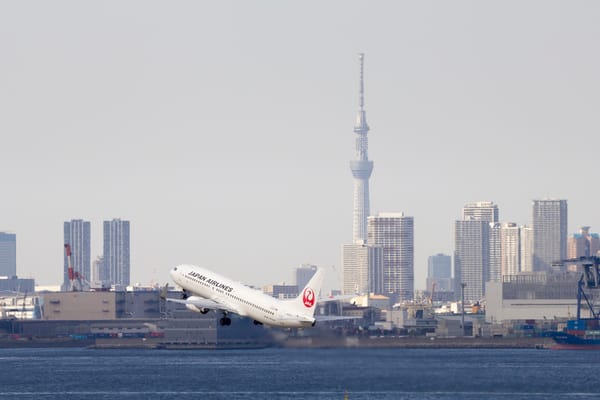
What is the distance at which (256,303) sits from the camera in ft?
638

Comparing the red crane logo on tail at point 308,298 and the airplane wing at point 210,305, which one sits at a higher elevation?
the red crane logo on tail at point 308,298

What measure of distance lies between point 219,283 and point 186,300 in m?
4.52

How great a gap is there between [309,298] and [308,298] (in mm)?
119

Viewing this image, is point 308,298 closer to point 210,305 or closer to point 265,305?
point 265,305

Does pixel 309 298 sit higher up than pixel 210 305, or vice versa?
pixel 309 298

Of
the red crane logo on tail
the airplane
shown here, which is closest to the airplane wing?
the airplane

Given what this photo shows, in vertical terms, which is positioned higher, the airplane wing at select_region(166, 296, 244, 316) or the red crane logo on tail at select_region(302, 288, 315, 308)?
the red crane logo on tail at select_region(302, 288, 315, 308)

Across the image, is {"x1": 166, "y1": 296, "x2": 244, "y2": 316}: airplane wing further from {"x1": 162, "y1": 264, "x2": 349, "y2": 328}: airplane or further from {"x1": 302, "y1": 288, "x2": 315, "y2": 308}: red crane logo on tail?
A: {"x1": 302, "y1": 288, "x2": 315, "y2": 308}: red crane logo on tail

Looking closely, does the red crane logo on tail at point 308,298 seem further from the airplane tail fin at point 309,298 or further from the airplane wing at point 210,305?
the airplane wing at point 210,305

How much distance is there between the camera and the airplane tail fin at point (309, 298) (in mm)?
193750

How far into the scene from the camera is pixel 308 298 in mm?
194375

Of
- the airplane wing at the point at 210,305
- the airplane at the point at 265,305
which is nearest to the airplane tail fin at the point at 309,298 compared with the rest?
the airplane at the point at 265,305

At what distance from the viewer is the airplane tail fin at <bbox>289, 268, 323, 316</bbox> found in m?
194

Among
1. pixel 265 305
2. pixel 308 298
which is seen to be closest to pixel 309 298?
pixel 308 298
